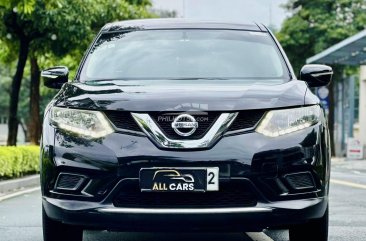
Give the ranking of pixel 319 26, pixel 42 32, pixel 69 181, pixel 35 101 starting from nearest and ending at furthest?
pixel 69 181 → pixel 42 32 → pixel 35 101 → pixel 319 26

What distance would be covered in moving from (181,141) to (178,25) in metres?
1.90

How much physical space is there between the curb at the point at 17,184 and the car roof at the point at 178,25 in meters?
5.75

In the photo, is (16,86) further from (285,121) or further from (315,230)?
(285,121)

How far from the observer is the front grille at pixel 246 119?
4492 millimetres

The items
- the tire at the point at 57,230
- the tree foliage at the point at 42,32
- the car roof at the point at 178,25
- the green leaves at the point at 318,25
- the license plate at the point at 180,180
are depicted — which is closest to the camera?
the license plate at the point at 180,180

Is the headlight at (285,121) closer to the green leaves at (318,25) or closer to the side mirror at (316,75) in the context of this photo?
the side mirror at (316,75)

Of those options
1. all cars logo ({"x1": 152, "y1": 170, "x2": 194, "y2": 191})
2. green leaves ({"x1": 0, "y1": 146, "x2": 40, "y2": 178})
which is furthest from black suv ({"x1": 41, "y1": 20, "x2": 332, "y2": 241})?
green leaves ({"x1": 0, "y1": 146, "x2": 40, "y2": 178})

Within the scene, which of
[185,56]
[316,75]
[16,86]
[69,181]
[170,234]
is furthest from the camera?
[16,86]

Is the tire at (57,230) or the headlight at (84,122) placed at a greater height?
the headlight at (84,122)

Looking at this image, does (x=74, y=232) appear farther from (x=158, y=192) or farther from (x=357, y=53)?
(x=357, y=53)

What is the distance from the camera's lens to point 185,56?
19.0 ft

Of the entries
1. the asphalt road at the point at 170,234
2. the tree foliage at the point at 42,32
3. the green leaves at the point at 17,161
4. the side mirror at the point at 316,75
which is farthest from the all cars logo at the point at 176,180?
the tree foliage at the point at 42,32

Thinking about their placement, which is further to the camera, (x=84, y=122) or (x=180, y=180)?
(x=84, y=122)

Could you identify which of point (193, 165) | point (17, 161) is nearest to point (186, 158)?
point (193, 165)
